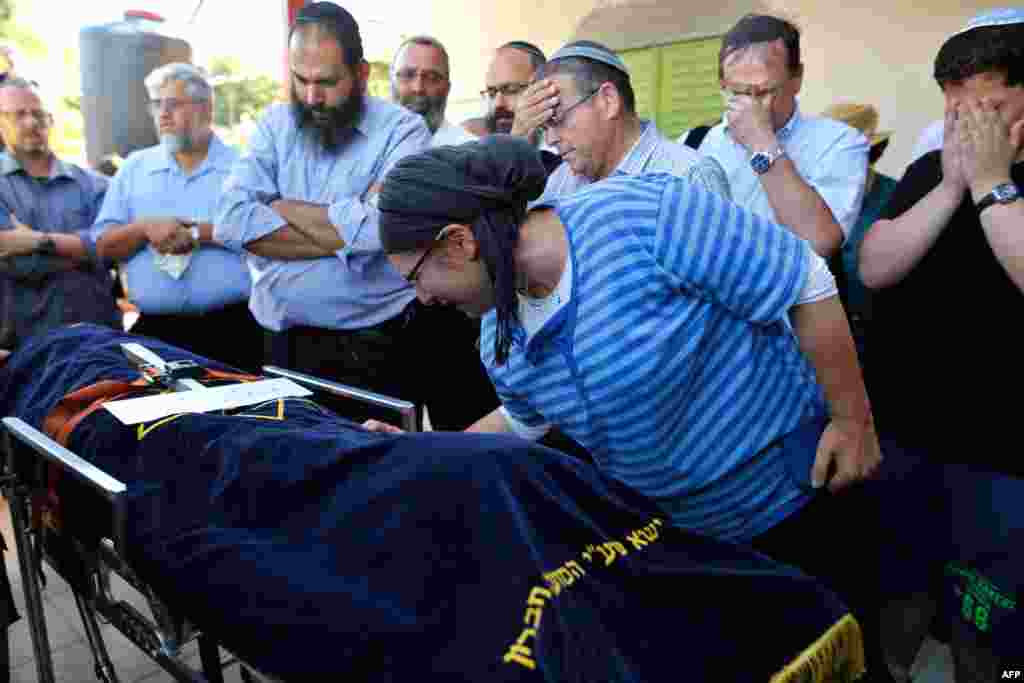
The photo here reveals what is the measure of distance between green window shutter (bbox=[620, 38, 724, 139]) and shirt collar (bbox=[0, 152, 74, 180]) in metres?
3.66

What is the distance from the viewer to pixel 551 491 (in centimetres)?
124

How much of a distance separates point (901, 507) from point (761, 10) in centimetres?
417

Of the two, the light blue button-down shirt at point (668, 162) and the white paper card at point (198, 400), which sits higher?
the light blue button-down shirt at point (668, 162)

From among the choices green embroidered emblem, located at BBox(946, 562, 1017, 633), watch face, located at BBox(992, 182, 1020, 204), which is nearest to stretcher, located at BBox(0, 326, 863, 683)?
green embroidered emblem, located at BBox(946, 562, 1017, 633)

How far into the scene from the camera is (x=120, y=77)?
6504 millimetres

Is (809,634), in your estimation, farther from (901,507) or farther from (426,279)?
(426,279)

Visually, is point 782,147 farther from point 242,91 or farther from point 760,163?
point 242,91

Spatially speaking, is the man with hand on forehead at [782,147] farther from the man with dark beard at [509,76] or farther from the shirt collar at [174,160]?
the shirt collar at [174,160]

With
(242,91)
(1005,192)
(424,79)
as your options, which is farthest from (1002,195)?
(242,91)

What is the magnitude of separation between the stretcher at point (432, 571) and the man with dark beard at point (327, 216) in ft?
3.42

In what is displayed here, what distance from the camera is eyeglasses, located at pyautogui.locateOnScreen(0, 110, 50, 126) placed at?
350 cm

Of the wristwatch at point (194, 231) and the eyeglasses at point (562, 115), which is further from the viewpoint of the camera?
the wristwatch at point (194, 231)

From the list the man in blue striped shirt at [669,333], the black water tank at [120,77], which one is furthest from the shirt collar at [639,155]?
the black water tank at [120,77]

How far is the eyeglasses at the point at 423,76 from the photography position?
11.0 feet
